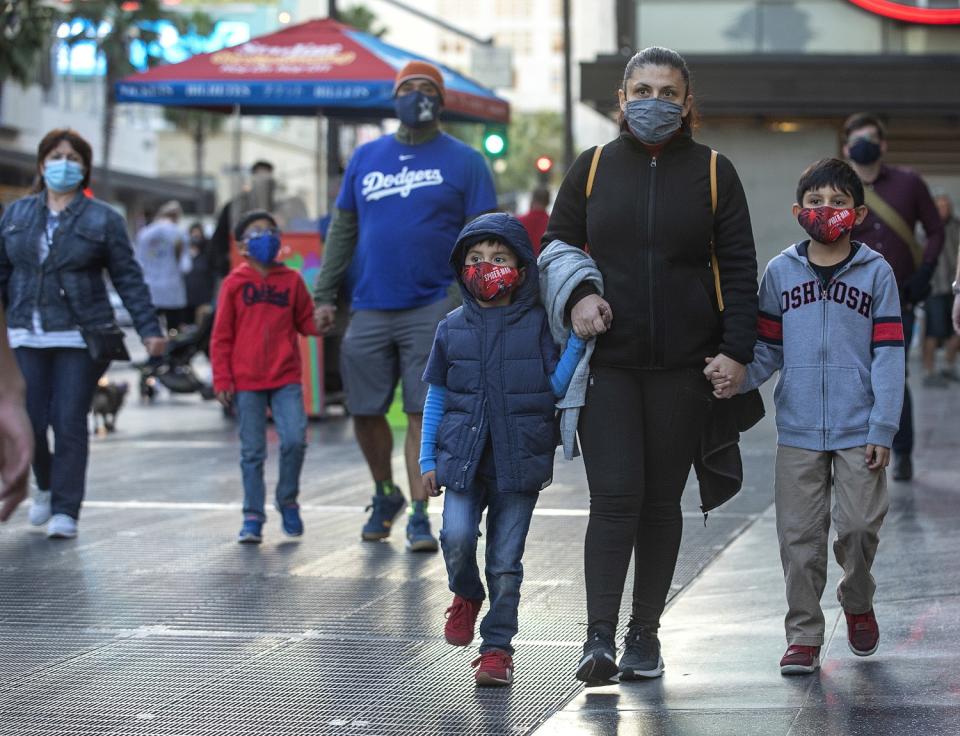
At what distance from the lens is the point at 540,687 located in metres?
5.37

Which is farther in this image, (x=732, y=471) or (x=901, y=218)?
(x=901, y=218)

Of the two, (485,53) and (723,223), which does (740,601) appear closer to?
(723,223)

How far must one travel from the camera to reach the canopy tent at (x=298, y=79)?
1545 centimetres

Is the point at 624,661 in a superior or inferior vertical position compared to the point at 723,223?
inferior

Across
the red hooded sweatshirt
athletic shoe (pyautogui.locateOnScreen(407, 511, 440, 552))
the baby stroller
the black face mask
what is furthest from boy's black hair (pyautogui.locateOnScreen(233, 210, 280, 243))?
the baby stroller

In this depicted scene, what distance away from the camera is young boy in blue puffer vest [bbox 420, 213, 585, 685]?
5.39m

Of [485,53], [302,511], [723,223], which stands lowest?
[302,511]

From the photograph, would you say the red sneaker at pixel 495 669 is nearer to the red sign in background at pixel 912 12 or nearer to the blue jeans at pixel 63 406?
the blue jeans at pixel 63 406

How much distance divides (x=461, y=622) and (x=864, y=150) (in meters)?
4.48

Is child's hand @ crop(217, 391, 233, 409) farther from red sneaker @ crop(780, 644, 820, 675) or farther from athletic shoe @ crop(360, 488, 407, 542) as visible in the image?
red sneaker @ crop(780, 644, 820, 675)

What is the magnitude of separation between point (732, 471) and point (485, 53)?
2415 cm

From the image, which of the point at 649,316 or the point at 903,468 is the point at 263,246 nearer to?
the point at 649,316

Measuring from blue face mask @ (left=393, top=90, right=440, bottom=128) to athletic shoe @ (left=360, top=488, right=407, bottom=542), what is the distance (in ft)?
5.99

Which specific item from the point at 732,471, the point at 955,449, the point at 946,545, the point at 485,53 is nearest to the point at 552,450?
the point at 732,471
